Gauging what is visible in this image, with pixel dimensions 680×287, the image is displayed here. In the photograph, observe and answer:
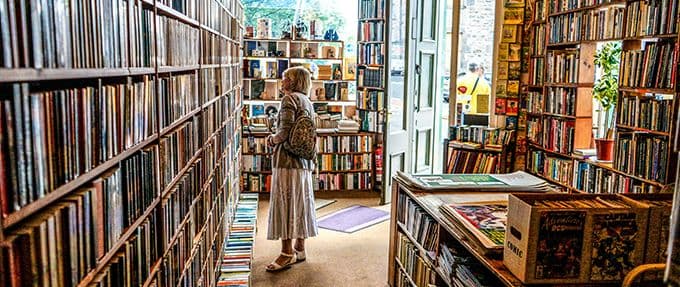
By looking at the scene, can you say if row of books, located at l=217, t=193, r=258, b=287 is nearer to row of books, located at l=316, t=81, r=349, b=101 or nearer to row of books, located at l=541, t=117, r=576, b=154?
row of books, located at l=316, t=81, r=349, b=101

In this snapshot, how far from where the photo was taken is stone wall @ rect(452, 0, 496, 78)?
7270 millimetres

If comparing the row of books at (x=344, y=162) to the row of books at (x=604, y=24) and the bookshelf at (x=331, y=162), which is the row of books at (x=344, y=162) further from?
the row of books at (x=604, y=24)

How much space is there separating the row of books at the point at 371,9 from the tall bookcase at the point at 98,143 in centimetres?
392

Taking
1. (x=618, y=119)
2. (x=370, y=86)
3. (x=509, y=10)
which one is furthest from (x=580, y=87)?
(x=370, y=86)

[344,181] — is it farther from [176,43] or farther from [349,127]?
[176,43]

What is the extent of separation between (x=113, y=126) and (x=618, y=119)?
3515 millimetres

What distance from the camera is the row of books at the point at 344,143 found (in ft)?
21.4

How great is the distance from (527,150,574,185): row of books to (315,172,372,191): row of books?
2064mm

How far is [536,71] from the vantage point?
5145 mm

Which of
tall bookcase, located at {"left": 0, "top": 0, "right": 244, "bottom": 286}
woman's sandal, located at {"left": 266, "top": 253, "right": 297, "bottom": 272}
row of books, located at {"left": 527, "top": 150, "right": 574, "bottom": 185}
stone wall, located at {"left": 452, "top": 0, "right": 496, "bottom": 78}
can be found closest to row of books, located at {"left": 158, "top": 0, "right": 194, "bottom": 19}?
tall bookcase, located at {"left": 0, "top": 0, "right": 244, "bottom": 286}

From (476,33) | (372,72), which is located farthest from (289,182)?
(476,33)

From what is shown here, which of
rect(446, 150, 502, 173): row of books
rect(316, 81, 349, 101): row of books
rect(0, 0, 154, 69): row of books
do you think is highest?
rect(0, 0, 154, 69): row of books

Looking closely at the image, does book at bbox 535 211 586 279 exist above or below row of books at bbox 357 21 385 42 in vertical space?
below

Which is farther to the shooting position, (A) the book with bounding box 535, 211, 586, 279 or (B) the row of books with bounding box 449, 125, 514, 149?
(B) the row of books with bounding box 449, 125, 514, 149
